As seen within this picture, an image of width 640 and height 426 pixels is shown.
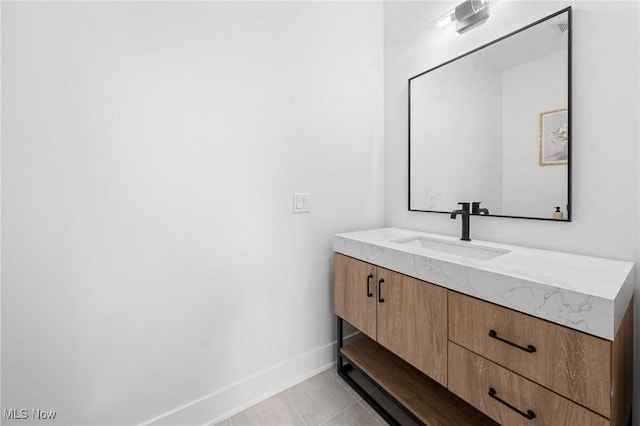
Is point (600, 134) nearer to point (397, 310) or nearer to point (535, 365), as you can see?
point (535, 365)

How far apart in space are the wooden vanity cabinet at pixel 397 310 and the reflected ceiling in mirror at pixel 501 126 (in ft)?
2.05

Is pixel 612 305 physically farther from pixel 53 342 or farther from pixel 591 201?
pixel 53 342

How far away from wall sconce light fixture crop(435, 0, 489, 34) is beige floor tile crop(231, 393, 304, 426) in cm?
222

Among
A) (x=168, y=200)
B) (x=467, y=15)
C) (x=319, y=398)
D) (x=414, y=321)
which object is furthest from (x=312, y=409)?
(x=467, y=15)

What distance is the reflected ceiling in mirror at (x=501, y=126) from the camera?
1176 millimetres

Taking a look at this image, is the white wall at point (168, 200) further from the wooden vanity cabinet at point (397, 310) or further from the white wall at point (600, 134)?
the white wall at point (600, 134)

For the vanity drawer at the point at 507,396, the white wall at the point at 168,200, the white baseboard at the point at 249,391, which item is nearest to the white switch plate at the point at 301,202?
the white wall at the point at 168,200

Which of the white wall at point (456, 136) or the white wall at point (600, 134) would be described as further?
the white wall at point (456, 136)

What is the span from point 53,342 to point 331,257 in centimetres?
132

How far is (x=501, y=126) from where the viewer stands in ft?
4.45

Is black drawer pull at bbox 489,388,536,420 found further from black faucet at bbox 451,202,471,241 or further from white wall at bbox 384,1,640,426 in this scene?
black faucet at bbox 451,202,471,241

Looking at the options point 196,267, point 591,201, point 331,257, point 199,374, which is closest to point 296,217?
point 331,257

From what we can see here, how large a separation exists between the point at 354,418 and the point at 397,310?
2.00 feet

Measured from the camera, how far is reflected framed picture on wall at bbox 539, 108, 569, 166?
116 centimetres
